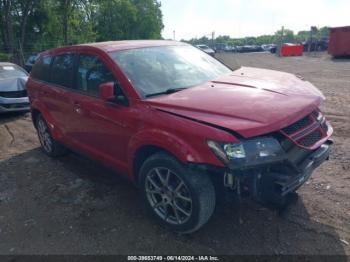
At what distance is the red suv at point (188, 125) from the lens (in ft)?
8.89

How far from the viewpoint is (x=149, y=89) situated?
3.44m

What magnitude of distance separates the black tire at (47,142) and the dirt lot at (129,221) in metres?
0.46

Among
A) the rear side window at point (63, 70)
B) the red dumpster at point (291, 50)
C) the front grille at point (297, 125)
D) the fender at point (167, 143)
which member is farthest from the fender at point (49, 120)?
the red dumpster at point (291, 50)

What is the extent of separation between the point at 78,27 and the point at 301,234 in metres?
29.4

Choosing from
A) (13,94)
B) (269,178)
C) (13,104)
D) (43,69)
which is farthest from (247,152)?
(13,94)

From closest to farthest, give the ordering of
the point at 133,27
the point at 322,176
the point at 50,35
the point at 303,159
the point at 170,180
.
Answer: the point at 303,159, the point at 170,180, the point at 322,176, the point at 50,35, the point at 133,27

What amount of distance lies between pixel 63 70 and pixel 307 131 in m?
3.37

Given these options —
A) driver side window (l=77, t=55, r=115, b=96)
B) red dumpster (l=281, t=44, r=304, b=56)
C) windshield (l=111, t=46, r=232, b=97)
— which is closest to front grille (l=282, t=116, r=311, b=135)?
windshield (l=111, t=46, r=232, b=97)

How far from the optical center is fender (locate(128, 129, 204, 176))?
2797 millimetres

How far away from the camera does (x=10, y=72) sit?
9.64 meters

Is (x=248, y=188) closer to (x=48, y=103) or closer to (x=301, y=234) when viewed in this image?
(x=301, y=234)

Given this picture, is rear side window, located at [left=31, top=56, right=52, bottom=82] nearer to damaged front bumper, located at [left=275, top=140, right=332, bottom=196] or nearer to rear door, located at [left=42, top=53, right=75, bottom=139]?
rear door, located at [left=42, top=53, right=75, bottom=139]

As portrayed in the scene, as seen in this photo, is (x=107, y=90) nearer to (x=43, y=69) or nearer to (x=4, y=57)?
(x=43, y=69)

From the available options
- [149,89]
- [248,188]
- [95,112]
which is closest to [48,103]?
[95,112]
